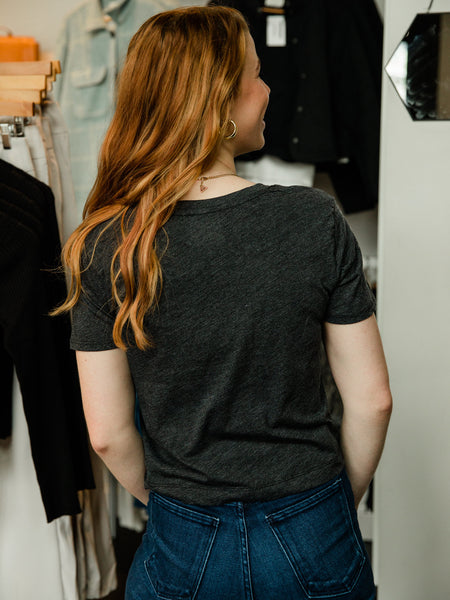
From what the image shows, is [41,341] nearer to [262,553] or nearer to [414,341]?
[262,553]

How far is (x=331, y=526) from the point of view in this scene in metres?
0.90

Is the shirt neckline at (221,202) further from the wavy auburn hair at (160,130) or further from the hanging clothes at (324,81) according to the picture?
the hanging clothes at (324,81)

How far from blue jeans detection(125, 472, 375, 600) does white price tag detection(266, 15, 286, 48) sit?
168 centimetres

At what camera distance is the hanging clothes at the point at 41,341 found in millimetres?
1307

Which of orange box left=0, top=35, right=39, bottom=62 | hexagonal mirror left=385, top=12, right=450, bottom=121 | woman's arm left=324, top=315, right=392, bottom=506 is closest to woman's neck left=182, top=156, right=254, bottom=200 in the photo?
woman's arm left=324, top=315, right=392, bottom=506

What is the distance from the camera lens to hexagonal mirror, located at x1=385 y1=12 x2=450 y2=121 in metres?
1.27

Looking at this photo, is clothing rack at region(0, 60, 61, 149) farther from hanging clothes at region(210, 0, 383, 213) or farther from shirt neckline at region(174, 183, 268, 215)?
hanging clothes at region(210, 0, 383, 213)

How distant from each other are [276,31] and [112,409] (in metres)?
1.63

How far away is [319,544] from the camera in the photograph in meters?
0.88

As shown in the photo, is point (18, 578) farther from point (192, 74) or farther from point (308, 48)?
point (308, 48)

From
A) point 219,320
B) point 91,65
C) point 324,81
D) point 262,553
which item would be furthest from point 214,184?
point 91,65

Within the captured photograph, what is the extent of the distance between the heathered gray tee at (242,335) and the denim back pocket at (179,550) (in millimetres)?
28

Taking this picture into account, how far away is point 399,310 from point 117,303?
1.06 meters

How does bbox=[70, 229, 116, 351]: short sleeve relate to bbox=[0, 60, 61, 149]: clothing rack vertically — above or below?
below
